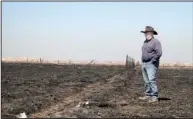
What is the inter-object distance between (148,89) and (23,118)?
4978mm

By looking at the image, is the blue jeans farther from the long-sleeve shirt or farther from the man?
the long-sleeve shirt

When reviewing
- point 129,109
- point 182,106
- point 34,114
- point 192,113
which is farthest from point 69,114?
point 182,106

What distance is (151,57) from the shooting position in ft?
39.1

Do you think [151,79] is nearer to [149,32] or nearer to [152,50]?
[152,50]

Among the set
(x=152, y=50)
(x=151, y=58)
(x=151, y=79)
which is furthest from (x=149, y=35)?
(x=151, y=79)

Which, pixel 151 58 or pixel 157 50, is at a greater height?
pixel 157 50

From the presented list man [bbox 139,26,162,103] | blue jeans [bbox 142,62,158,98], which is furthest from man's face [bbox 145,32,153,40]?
blue jeans [bbox 142,62,158,98]

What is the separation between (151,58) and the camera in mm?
11938

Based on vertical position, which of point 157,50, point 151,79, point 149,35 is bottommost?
point 151,79

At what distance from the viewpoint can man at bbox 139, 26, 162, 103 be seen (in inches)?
464

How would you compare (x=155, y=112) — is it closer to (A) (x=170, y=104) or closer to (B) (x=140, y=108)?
(B) (x=140, y=108)

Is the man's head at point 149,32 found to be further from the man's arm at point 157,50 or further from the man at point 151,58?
the man's arm at point 157,50

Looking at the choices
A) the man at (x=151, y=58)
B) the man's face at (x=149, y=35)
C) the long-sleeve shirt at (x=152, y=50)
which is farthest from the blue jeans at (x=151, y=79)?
the man's face at (x=149, y=35)

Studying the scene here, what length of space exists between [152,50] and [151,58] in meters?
0.23
